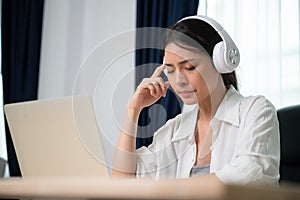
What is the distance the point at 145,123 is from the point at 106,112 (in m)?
0.47

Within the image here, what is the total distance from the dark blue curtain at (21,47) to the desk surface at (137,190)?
308cm

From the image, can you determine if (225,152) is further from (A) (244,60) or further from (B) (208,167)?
(A) (244,60)

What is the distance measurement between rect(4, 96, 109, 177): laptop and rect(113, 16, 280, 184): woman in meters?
0.22

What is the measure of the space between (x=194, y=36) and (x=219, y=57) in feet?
0.37

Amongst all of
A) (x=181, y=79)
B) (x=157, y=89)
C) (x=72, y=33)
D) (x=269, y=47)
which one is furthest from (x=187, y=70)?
(x=72, y=33)

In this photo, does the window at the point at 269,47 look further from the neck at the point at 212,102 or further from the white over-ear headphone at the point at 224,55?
the white over-ear headphone at the point at 224,55

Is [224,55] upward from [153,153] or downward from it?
upward

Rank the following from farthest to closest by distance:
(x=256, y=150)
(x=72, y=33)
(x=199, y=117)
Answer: (x=72, y=33)
(x=199, y=117)
(x=256, y=150)

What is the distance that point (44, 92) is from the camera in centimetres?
344

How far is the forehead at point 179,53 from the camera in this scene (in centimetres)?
135

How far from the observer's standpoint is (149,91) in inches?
58.5

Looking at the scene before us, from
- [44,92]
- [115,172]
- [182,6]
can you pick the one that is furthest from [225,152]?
[44,92]

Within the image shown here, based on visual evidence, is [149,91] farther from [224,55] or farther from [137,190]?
[137,190]

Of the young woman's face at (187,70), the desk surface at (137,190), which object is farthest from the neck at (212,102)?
the desk surface at (137,190)
